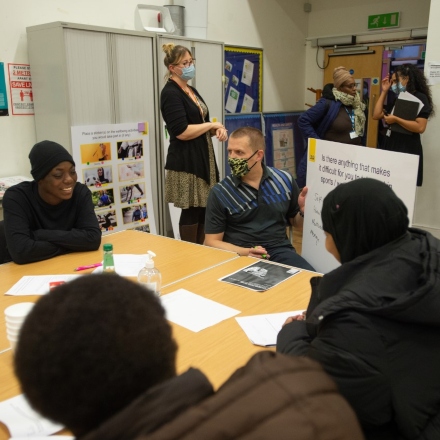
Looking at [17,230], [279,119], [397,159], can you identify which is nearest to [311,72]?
[279,119]

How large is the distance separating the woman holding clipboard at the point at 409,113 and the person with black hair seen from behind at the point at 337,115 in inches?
17.7

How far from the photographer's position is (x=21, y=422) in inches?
46.2

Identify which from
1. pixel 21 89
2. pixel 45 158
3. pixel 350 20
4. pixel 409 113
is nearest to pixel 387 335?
pixel 45 158

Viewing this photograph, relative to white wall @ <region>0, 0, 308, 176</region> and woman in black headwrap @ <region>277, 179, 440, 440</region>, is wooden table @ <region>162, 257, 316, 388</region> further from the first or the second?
white wall @ <region>0, 0, 308, 176</region>

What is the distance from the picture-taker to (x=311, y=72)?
22.1ft

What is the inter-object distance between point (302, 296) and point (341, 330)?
0.75 meters

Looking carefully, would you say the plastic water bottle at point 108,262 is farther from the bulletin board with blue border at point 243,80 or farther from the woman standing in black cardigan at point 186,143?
the bulletin board with blue border at point 243,80

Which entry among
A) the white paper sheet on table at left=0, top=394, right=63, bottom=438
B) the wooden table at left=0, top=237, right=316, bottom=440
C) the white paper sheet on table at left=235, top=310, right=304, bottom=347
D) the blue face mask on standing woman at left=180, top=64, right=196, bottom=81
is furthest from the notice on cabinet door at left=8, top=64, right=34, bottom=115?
the white paper sheet on table at left=0, top=394, right=63, bottom=438

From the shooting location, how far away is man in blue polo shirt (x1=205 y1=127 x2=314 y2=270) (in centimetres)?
266

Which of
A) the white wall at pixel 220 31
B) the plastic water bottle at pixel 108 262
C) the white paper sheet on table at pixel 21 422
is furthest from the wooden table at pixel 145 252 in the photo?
the white wall at pixel 220 31

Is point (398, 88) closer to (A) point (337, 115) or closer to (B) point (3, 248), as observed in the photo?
(A) point (337, 115)

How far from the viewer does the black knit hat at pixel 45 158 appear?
2.34 meters

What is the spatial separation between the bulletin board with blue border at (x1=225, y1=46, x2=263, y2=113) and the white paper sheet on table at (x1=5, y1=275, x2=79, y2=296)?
4.09m

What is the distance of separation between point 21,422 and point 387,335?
0.88 metres
